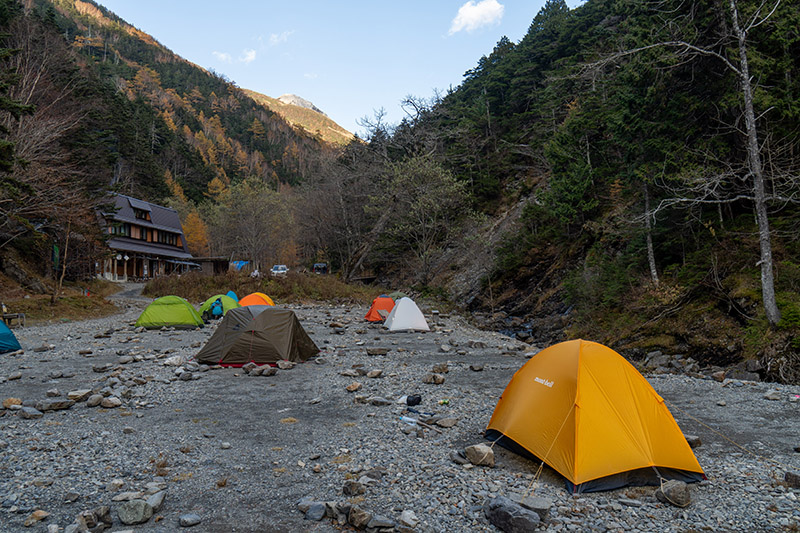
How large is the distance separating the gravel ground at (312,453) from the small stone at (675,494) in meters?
0.11

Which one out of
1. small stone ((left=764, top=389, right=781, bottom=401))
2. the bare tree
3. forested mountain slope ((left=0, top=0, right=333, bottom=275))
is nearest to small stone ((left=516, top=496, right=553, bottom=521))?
small stone ((left=764, top=389, right=781, bottom=401))

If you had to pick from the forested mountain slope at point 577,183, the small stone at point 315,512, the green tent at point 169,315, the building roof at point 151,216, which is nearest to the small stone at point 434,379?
the small stone at point 315,512

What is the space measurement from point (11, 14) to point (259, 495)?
43.2 meters

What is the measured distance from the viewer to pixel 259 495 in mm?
4523

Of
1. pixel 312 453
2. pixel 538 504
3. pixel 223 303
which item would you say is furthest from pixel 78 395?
pixel 223 303

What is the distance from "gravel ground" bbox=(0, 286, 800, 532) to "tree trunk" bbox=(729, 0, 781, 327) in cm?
252

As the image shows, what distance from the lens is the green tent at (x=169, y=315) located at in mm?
17719

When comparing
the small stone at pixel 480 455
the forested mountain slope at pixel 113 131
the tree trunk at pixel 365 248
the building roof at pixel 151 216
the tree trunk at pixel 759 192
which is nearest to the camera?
the small stone at pixel 480 455

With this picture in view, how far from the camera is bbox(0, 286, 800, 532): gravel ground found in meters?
4.20

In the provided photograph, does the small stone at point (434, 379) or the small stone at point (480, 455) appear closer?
the small stone at point (480, 455)

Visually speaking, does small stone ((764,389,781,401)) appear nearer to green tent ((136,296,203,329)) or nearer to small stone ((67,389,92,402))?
small stone ((67,389,92,402))

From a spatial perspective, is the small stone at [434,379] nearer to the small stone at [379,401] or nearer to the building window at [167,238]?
the small stone at [379,401]

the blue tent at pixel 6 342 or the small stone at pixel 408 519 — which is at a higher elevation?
the blue tent at pixel 6 342

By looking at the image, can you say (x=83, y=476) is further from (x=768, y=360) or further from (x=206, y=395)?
(x=768, y=360)
